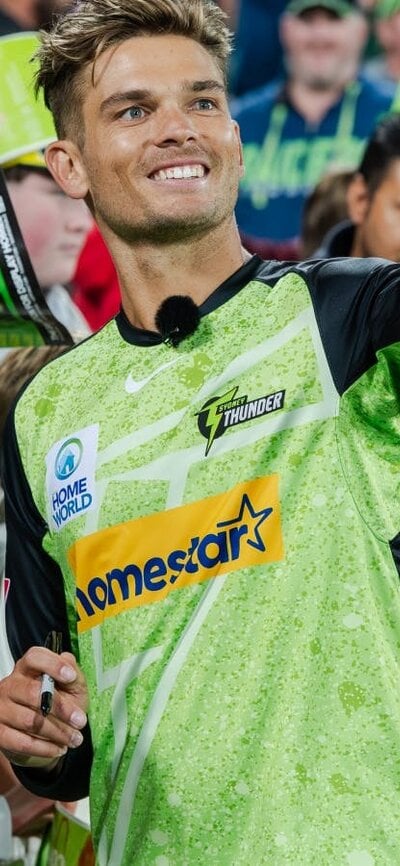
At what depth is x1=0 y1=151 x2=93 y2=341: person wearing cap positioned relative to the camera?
3.21 m

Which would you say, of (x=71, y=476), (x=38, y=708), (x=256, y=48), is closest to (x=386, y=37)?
(x=256, y=48)

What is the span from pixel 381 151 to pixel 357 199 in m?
0.16

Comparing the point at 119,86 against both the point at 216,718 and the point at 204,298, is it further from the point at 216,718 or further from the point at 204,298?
the point at 216,718

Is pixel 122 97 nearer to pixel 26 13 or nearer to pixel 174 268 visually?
pixel 174 268

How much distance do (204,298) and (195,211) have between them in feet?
0.45

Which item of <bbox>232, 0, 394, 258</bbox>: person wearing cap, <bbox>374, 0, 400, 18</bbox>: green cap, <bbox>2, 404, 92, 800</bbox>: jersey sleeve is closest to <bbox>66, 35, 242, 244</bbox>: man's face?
<bbox>2, 404, 92, 800</bbox>: jersey sleeve

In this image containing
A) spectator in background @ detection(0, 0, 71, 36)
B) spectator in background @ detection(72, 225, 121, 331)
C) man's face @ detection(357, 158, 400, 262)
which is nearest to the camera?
spectator in background @ detection(72, 225, 121, 331)

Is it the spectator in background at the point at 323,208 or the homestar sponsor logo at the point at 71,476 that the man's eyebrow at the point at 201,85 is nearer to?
the homestar sponsor logo at the point at 71,476

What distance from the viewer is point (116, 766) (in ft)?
6.88

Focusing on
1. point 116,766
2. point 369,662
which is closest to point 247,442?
point 369,662

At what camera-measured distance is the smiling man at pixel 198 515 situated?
1.89 meters

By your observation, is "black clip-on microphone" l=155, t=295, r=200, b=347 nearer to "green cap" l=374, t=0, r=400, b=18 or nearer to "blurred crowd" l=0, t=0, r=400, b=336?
"blurred crowd" l=0, t=0, r=400, b=336

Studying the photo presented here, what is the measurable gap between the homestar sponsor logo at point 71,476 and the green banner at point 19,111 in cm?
111

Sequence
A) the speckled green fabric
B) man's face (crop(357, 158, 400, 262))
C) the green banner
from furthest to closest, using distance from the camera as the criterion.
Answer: man's face (crop(357, 158, 400, 262))
the green banner
the speckled green fabric
